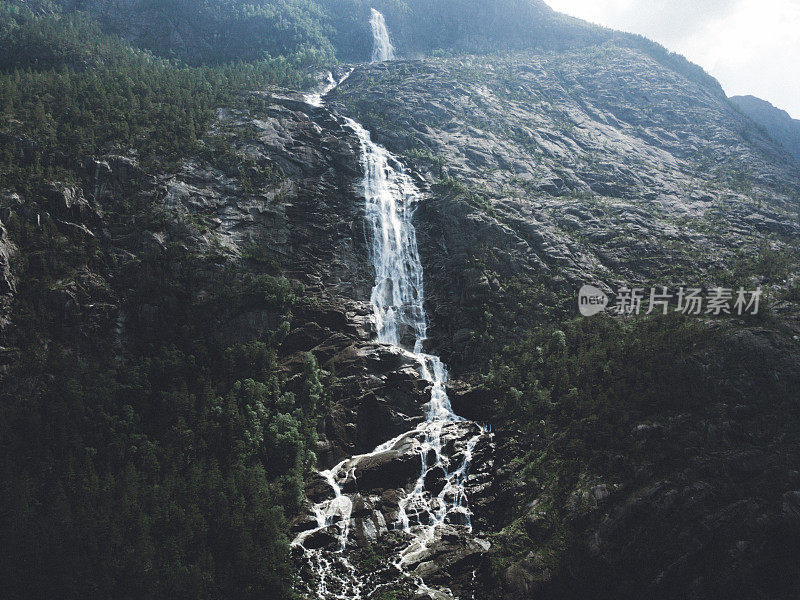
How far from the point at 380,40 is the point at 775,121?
5387 inches

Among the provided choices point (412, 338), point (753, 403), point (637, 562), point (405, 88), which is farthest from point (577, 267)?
point (405, 88)

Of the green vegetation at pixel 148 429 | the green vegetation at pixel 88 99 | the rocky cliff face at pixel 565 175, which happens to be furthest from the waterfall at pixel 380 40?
the green vegetation at pixel 148 429

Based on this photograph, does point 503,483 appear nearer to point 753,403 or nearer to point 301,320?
point 753,403

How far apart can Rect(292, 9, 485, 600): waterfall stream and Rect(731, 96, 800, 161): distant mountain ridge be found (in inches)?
5530

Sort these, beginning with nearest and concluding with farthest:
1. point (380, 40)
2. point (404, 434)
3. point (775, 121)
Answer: point (404, 434)
point (380, 40)
point (775, 121)

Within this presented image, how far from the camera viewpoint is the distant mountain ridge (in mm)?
155125

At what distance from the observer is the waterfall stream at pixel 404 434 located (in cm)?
3353
